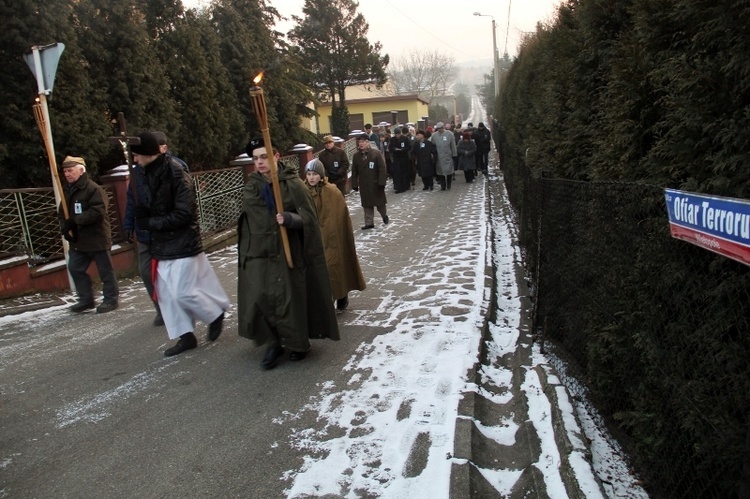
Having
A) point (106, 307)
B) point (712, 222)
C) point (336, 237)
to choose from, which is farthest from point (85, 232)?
point (712, 222)

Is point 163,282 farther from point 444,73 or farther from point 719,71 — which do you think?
point 444,73

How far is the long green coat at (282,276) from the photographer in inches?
172

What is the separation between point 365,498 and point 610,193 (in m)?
2.11

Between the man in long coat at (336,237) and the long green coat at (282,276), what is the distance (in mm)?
1172

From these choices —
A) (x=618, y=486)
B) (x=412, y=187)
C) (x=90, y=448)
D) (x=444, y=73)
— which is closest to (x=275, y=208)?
(x=90, y=448)

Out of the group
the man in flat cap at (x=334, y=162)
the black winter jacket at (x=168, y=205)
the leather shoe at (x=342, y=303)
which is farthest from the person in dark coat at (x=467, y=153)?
the black winter jacket at (x=168, y=205)

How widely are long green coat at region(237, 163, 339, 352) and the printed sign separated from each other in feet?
9.02

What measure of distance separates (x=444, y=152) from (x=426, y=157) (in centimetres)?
63

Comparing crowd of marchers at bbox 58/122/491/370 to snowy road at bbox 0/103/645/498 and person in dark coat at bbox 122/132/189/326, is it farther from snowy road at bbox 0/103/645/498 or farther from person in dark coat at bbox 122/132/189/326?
snowy road at bbox 0/103/645/498

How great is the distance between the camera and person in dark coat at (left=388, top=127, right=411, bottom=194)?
16422 mm

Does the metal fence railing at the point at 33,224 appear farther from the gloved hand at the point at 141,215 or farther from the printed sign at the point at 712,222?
the printed sign at the point at 712,222

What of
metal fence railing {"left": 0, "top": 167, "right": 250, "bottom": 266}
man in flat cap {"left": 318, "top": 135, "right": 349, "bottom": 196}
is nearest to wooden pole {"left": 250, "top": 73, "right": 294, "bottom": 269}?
metal fence railing {"left": 0, "top": 167, "right": 250, "bottom": 266}

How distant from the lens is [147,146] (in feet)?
15.4

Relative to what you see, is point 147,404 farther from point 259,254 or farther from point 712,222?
point 712,222
